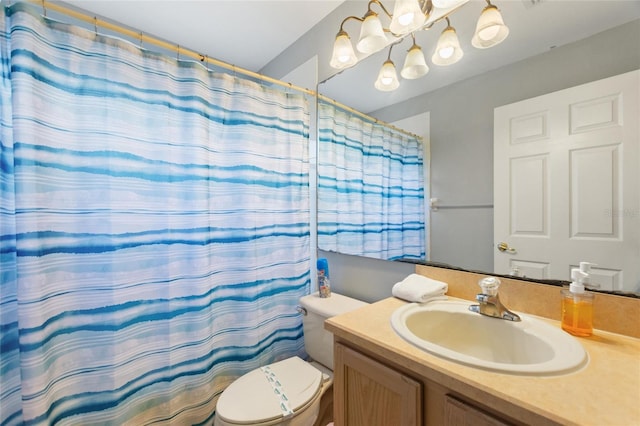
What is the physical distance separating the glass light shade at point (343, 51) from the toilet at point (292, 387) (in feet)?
4.15

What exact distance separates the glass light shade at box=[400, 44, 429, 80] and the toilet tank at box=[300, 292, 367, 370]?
1.13 metres

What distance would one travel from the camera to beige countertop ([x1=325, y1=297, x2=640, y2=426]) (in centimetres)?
46

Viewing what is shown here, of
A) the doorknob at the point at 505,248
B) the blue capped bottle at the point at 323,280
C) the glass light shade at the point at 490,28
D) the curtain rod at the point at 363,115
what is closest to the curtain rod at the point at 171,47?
the curtain rod at the point at 363,115

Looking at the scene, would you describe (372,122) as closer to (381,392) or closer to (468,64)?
(468,64)

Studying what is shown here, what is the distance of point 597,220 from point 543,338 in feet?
1.23

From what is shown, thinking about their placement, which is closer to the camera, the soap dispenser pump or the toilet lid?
the soap dispenser pump

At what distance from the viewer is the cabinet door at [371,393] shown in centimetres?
66

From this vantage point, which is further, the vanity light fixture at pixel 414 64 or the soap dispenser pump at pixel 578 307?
the vanity light fixture at pixel 414 64

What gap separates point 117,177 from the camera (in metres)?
1.13

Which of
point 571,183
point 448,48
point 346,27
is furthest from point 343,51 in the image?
point 571,183

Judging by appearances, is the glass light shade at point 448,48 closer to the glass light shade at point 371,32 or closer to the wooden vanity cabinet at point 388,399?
the glass light shade at point 371,32

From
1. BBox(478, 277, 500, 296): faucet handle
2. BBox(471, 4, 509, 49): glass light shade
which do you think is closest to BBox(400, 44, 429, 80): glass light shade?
BBox(471, 4, 509, 49): glass light shade

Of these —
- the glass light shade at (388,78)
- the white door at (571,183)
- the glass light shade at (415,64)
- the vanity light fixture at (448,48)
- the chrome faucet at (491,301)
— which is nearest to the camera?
the white door at (571,183)

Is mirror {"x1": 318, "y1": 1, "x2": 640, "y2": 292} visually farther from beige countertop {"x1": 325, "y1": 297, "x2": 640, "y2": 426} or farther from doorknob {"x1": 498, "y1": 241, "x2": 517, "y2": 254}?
beige countertop {"x1": 325, "y1": 297, "x2": 640, "y2": 426}
